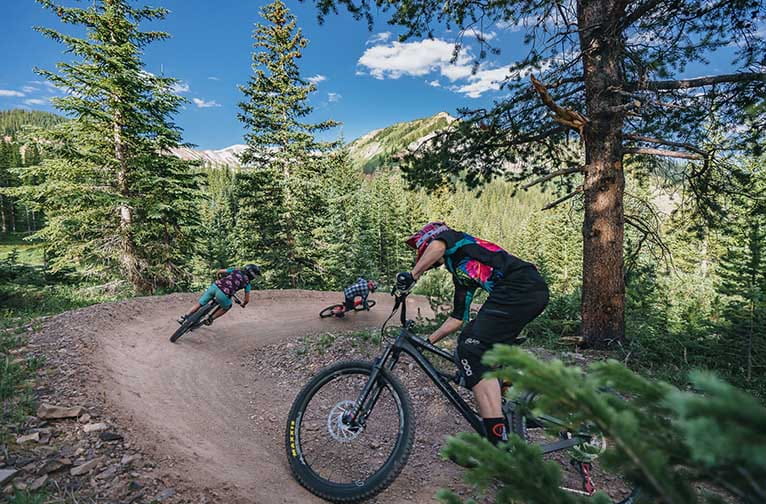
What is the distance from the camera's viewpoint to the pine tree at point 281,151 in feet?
68.9

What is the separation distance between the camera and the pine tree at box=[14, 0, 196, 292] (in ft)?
49.2

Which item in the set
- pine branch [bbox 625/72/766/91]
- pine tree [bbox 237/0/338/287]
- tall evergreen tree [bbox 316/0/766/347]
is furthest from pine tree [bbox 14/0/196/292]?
pine branch [bbox 625/72/766/91]

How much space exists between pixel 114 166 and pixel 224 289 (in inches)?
484

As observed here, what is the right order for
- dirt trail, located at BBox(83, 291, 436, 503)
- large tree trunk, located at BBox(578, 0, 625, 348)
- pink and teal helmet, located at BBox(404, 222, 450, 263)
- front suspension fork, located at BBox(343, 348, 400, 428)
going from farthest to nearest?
large tree trunk, located at BBox(578, 0, 625, 348)
pink and teal helmet, located at BBox(404, 222, 450, 263)
dirt trail, located at BBox(83, 291, 436, 503)
front suspension fork, located at BBox(343, 348, 400, 428)

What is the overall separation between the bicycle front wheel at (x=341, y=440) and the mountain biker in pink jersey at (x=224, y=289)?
5.60m

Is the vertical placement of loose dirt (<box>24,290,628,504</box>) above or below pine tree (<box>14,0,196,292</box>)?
below

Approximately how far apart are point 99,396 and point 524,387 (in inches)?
212

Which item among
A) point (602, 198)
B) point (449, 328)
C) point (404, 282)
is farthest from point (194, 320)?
point (602, 198)

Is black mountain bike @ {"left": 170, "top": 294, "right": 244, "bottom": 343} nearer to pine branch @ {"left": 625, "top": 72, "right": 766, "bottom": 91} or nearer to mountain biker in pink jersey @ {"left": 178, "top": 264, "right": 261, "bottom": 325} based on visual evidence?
mountain biker in pink jersey @ {"left": 178, "top": 264, "right": 261, "bottom": 325}

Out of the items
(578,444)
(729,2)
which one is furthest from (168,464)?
(729,2)

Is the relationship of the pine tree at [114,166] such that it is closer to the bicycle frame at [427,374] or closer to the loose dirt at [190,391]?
the loose dirt at [190,391]

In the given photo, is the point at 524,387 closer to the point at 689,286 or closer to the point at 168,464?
the point at 168,464

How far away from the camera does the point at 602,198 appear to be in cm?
676

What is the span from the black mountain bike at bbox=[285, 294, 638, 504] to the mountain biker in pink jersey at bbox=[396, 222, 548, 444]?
215 millimetres
